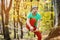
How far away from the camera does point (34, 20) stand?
157 inches

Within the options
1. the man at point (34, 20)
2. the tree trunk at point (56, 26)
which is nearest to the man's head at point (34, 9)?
the man at point (34, 20)

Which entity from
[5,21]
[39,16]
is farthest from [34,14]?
[5,21]

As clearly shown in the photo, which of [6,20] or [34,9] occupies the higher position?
[34,9]

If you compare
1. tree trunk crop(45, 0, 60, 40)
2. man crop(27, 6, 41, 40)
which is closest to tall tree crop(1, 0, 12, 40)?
man crop(27, 6, 41, 40)

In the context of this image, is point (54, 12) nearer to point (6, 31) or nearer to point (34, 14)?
point (34, 14)

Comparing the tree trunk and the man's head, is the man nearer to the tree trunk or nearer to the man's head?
the man's head

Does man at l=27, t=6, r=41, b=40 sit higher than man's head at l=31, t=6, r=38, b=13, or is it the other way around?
man's head at l=31, t=6, r=38, b=13

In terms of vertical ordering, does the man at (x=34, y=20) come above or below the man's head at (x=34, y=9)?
below

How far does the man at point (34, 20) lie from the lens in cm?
399

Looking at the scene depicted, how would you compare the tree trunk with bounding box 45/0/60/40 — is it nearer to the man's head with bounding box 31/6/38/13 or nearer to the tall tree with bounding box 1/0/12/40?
the man's head with bounding box 31/6/38/13

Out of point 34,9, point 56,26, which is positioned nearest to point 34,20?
point 34,9

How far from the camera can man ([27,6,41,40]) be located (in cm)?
399

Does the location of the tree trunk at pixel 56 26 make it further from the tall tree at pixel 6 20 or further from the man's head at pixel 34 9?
the tall tree at pixel 6 20

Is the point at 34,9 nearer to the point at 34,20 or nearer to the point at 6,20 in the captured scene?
the point at 34,20
